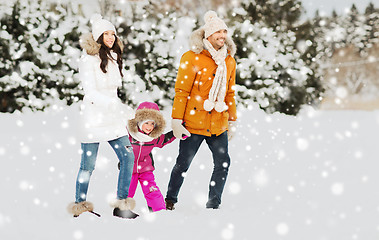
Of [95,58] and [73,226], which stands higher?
[95,58]

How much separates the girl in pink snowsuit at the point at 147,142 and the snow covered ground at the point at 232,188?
0.63 feet

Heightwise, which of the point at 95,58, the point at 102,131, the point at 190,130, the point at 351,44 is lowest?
the point at 351,44

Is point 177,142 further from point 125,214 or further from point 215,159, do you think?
point 125,214

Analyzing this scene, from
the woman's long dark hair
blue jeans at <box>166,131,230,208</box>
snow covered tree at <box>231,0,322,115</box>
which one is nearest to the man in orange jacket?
blue jeans at <box>166,131,230,208</box>

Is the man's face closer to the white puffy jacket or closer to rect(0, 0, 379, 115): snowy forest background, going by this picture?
the white puffy jacket

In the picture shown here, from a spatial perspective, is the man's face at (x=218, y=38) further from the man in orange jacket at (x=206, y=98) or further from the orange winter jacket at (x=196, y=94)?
the orange winter jacket at (x=196, y=94)

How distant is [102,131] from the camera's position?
3.66 meters

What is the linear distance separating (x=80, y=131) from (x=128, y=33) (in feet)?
21.6

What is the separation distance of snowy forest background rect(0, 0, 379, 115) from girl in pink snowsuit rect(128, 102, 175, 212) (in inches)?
227

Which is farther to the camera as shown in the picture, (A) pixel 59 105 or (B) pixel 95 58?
(A) pixel 59 105

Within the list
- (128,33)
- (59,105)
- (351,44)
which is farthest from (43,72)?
(351,44)

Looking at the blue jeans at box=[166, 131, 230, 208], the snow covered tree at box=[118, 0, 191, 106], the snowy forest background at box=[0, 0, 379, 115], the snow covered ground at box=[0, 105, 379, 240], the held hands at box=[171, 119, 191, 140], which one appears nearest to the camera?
Result: the snow covered ground at box=[0, 105, 379, 240]

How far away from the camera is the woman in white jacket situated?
142 inches

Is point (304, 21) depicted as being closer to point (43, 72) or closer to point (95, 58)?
point (43, 72)
